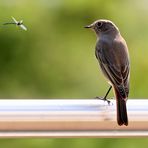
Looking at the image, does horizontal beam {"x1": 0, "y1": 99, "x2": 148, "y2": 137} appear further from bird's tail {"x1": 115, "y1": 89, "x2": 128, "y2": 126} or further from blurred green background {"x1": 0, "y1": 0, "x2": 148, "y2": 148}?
blurred green background {"x1": 0, "y1": 0, "x2": 148, "y2": 148}

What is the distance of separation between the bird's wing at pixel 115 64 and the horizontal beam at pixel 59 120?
2.00 ft

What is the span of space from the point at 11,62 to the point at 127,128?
123 inches

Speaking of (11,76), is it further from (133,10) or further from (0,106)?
(0,106)

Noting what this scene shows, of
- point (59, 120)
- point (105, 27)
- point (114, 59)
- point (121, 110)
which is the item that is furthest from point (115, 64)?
point (59, 120)

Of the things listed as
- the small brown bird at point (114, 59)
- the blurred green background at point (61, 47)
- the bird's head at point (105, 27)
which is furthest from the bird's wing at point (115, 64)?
the blurred green background at point (61, 47)

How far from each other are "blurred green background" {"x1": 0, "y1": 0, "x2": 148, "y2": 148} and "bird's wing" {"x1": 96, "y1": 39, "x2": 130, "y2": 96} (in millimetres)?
1633

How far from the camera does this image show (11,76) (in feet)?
17.4

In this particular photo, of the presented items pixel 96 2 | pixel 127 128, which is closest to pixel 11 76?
pixel 96 2

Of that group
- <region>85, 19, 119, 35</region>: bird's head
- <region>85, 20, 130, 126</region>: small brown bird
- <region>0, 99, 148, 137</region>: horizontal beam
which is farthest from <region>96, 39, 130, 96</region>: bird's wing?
<region>0, 99, 148, 137</region>: horizontal beam

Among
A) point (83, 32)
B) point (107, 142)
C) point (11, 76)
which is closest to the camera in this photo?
point (107, 142)

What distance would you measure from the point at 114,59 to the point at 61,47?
2313mm

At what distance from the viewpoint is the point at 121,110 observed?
253cm

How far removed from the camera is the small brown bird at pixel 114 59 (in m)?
2.92

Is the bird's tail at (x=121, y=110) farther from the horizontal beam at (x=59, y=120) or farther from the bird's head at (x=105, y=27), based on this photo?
the bird's head at (x=105, y=27)
